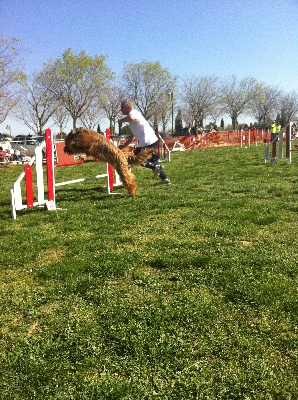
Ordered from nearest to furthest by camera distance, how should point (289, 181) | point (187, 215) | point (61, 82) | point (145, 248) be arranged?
point (145, 248) → point (187, 215) → point (289, 181) → point (61, 82)

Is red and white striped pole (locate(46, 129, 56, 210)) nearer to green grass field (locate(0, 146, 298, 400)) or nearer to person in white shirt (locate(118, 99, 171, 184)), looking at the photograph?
green grass field (locate(0, 146, 298, 400))

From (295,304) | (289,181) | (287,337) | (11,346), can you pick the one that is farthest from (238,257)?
(289,181)

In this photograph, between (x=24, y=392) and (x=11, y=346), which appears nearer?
(x=24, y=392)

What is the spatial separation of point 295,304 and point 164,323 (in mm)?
1029

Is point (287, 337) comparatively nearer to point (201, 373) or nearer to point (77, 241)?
point (201, 373)

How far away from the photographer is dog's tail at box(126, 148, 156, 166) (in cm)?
799

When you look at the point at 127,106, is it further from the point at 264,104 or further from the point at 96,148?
the point at 264,104

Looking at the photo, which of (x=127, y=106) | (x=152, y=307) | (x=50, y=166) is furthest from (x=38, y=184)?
(x=152, y=307)

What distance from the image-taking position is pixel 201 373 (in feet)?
7.29

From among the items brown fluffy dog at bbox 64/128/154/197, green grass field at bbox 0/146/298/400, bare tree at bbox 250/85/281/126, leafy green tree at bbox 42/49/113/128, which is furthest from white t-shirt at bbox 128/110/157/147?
bare tree at bbox 250/85/281/126

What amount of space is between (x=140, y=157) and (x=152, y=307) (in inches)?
212

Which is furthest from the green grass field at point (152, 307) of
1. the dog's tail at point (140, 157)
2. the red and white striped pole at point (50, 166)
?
the dog's tail at point (140, 157)

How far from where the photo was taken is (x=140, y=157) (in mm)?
8062

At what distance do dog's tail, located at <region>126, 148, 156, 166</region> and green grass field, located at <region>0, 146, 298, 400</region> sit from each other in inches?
92.0
